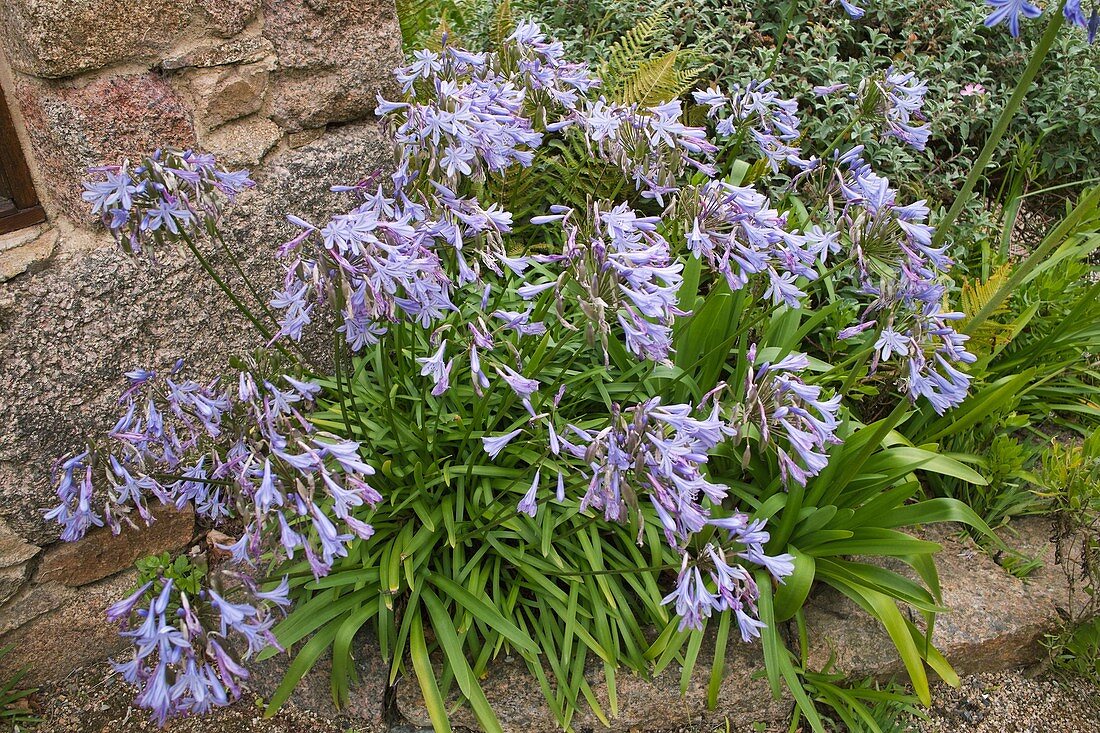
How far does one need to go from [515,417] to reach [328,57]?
4.87ft

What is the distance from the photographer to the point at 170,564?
2926 millimetres

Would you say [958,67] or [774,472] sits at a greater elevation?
[958,67]

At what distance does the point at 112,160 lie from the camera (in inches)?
99.1

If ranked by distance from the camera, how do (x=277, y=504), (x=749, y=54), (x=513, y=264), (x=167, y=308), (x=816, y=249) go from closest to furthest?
(x=277, y=504) → (x=513, y=264) → (x=816, y=249) → (x=167, y=308) → (x=749, y=54)

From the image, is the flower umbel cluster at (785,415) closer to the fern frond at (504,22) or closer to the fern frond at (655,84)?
the fern frond at (655,84)

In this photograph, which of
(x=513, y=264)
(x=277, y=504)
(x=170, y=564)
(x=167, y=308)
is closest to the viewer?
(x=277, y=504)

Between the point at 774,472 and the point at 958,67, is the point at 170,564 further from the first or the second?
the point at 958,67

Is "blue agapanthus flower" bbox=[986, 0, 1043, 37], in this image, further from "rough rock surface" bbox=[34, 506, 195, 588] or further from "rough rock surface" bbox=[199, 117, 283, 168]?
Answer: "rough rock surface" bbox=[34, 506, 195, 588]

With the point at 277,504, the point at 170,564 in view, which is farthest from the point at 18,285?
the point at 277,504

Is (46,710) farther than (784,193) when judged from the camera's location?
No

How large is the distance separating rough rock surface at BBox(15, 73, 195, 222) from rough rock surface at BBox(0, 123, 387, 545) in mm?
251

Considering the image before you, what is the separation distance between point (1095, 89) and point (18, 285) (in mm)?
5089

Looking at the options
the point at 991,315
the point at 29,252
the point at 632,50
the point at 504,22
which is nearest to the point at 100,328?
the point at 29,252

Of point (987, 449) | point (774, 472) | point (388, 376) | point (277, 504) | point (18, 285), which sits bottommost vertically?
point (987, 449)
